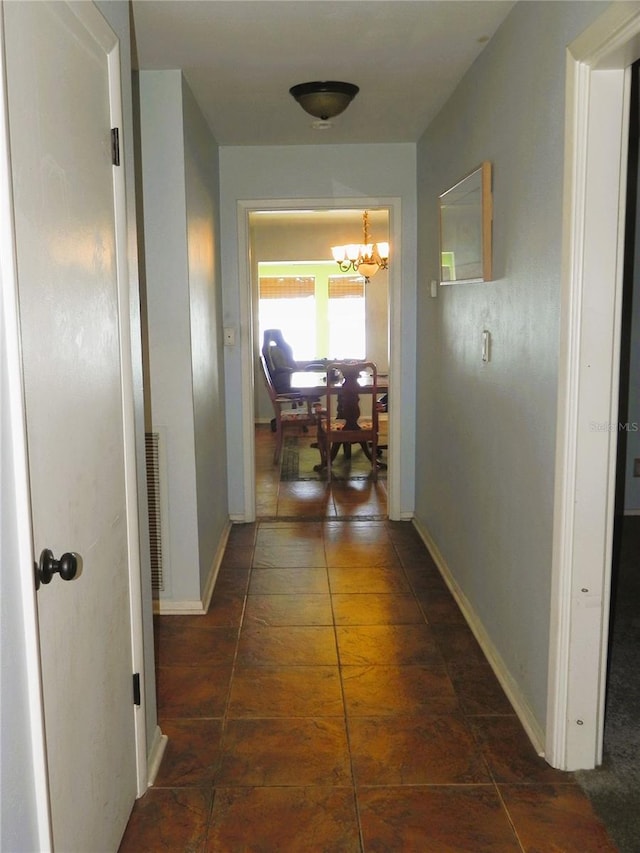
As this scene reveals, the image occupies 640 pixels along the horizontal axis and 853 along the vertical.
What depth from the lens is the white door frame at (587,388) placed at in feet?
6.31

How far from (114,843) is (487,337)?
205 cm

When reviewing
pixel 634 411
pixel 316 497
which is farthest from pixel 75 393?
pixel 316 497

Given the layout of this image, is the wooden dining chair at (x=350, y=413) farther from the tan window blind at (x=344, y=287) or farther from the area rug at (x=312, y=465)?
the tan window blind at (x=344, y=287)

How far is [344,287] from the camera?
9984 millimetres

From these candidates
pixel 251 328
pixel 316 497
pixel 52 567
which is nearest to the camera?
pixel 52 567

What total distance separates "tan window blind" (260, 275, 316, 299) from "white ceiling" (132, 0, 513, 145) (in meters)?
6.02

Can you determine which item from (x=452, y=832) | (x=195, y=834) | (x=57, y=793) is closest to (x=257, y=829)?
(x=195, y=834)

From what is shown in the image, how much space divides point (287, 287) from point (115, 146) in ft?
26.9

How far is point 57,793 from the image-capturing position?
143cm

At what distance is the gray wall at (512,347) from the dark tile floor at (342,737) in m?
0.22

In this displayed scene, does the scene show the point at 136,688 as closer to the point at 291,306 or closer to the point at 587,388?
the point at 587,388

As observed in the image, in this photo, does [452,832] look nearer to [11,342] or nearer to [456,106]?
[11,342]

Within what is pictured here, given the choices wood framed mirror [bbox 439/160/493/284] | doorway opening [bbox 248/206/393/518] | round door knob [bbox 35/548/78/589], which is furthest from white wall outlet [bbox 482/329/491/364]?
doorway opening [bbox 248/206/393/518]

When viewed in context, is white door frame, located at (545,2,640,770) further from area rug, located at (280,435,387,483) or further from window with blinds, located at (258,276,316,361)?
window with blinds, located at (258,276,316,361)
